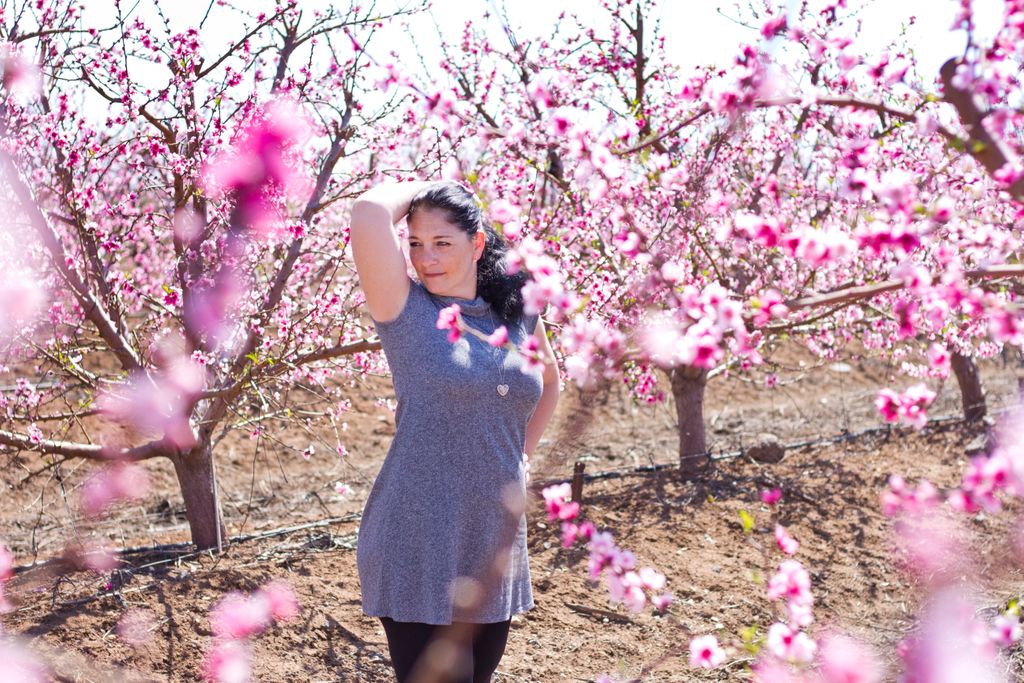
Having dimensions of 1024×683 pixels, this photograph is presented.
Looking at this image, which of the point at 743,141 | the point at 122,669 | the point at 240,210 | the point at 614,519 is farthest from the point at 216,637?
the point at 743,141

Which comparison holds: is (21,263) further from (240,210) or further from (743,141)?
(743,141)

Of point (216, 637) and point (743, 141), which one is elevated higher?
point (743, 141)

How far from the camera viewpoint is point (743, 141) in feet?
19.8

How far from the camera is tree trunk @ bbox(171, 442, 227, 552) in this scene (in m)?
5.15

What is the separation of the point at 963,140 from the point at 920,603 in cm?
367

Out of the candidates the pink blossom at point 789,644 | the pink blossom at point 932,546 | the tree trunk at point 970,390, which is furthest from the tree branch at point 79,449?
the tree trunk at point 970,390

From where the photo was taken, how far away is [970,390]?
330 inches

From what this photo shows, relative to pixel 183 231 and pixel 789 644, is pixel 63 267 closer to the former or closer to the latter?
pixel 183 231

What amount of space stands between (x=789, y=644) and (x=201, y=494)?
12.5 ft

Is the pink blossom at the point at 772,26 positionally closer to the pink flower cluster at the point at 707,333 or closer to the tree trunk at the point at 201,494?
the pink flower cluster at the point at 707,333

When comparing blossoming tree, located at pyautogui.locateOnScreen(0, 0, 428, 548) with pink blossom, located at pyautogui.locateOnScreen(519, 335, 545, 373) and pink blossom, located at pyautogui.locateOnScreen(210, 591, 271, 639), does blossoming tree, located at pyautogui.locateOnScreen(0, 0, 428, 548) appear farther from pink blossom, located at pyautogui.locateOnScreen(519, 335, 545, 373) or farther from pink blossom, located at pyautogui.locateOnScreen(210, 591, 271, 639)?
pink blossom, located at pyautogui.locateOnScreen(519, 335, 545, 373)

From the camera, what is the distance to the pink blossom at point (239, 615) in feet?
14.5

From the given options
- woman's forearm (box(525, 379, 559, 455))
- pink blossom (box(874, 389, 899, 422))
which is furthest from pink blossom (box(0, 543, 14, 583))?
pink blossom (box(874, 389, 899, 422))

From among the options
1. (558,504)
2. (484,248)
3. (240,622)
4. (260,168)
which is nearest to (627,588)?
(558,504)
